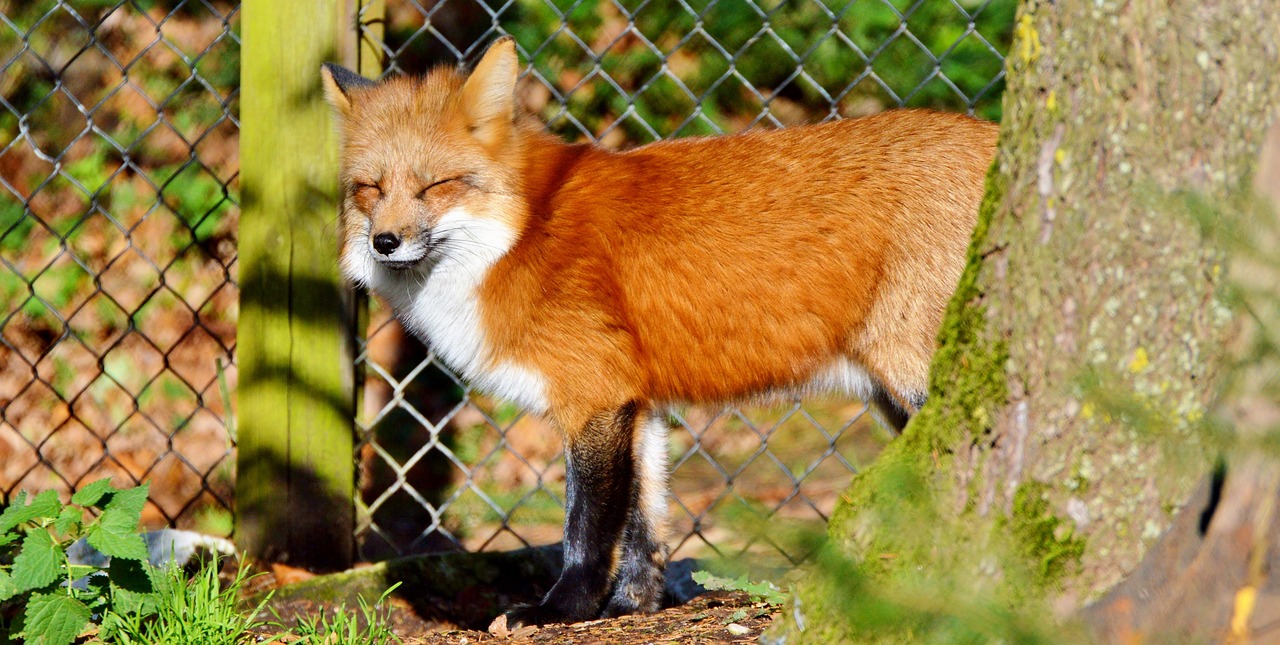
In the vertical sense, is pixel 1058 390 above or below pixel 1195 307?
below

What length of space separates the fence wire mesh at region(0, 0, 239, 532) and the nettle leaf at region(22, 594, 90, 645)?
10.9 feet

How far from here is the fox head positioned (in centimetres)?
344

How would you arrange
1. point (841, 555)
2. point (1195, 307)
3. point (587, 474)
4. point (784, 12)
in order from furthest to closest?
A: point (784, 12) < point (587, 474) < point (841, 555) < point (1195, 307)

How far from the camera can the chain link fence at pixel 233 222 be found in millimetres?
5810

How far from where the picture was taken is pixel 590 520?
3.39 metres

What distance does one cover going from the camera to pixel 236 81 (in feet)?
20.6

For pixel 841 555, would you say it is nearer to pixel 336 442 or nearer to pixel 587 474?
pixel 587 474

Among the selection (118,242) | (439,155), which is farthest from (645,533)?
(118,242)

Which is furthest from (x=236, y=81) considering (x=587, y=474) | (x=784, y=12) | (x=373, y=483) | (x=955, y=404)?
(x=955, y=404)

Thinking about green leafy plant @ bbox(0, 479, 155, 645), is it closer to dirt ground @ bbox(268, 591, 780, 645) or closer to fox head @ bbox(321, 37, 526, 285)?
dirt ground @ bbox(268, 591, 780, 645)

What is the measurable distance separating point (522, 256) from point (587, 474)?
675 millimetres

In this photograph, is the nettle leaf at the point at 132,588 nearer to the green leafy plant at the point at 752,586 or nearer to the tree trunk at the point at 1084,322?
the green leafy plant at the point at 752,586

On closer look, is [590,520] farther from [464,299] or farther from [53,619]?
[53,619]

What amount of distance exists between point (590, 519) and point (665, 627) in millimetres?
466
